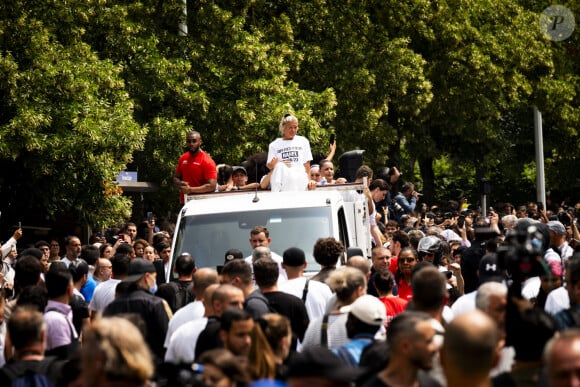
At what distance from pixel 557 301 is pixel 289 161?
6304 millimetres

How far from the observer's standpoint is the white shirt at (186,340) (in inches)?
325

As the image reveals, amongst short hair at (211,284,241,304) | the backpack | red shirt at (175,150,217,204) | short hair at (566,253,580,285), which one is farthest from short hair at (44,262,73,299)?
red shirt at (175,150,217,204)

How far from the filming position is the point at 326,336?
7.93 metres

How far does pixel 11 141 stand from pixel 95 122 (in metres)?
1.60

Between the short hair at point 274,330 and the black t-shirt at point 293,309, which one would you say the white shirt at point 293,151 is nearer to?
the black t-shirt at point 293,309

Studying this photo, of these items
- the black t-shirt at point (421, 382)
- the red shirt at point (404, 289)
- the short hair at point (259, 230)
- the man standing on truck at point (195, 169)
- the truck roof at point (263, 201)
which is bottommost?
the red shirt at point (404, 289)

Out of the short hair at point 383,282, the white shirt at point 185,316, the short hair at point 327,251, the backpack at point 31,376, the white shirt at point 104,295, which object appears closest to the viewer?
the backpack at point 31,376

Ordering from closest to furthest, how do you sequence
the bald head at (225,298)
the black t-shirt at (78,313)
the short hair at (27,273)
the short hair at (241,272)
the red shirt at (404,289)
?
the bald head at (225,298) → the short hair at (241,272) → the short hair at (27,273) → the black t-shirt at (78,313) → the red shirt at (404,289)

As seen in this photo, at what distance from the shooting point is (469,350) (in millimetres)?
5113

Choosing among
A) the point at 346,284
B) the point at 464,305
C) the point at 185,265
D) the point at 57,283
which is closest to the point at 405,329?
the point at 346,284

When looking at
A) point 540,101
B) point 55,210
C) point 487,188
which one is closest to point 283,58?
point 487,188

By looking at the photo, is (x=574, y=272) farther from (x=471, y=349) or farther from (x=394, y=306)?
(x=471, y=349)

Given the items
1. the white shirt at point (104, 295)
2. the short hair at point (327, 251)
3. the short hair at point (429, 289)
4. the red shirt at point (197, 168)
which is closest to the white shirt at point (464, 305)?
the short hair at point (429, 289)

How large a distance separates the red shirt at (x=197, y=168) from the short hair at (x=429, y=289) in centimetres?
861
